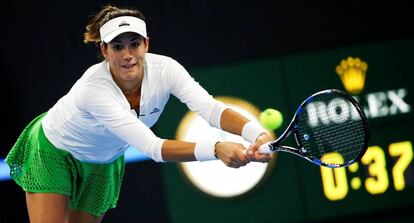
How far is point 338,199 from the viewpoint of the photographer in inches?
265

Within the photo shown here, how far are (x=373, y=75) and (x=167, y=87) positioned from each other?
8.64ft

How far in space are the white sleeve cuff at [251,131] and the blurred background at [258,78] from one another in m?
2.28

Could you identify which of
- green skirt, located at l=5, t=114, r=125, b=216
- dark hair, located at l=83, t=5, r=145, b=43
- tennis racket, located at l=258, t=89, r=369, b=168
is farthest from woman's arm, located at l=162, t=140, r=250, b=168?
green skirt, located at l=5, t=114, r=125, b=216

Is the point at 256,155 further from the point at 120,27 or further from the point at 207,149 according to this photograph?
the point at 120,27

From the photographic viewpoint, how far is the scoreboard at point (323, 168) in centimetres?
661

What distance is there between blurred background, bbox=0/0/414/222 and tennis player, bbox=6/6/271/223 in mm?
1542

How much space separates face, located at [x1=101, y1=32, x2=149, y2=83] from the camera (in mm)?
4305

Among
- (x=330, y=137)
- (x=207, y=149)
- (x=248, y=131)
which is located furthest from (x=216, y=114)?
(x=330, y=137)

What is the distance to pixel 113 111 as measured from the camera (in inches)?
165

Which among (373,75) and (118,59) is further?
(373,75)

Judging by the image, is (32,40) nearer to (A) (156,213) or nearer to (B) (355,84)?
(A) (156,213)

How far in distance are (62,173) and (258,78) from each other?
87.1 inches

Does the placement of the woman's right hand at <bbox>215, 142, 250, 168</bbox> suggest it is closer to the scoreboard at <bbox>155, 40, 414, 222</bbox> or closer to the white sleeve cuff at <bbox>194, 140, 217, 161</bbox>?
the white sleeve cuff at <bbox>194, 140, 217, 161</bbox>

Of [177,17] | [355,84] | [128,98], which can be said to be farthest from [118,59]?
[355,84]
